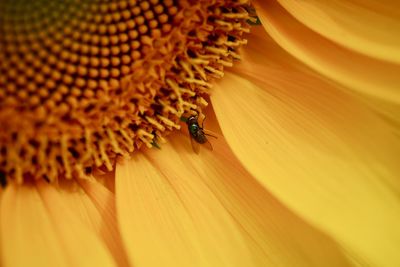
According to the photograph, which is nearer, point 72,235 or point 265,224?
point 72,235

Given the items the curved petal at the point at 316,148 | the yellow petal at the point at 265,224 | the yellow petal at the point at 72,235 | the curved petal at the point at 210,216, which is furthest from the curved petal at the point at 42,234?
the curved petal at the point at 316,148

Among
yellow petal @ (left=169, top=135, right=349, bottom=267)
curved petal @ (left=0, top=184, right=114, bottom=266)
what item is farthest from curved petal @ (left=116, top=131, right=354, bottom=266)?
curved petal @ (left=0, top=184, right=114, bottom=266)

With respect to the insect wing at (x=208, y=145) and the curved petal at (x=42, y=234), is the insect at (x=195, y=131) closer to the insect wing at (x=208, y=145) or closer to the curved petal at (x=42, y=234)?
the insect wing at (x=208, y=145)

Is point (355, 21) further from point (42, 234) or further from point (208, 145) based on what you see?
point (42, 234)

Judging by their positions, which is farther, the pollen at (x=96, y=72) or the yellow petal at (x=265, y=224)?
the yellow petal at (x=265, y=224)

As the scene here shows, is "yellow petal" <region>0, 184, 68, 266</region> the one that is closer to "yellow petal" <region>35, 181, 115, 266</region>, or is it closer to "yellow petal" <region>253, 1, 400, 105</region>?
"yellow petal" <region>35, 181, 115, 266</region>

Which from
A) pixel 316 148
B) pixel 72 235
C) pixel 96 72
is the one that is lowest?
pixel 72 235

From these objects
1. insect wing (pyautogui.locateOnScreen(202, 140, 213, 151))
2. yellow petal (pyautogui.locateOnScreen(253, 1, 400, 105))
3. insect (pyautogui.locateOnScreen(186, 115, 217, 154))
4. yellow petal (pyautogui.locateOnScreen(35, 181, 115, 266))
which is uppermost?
yellow petal (pyautogui.locateOnScreen(253, 1, 400, 105))

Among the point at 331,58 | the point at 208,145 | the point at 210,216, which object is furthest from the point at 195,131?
the point at 331,58
